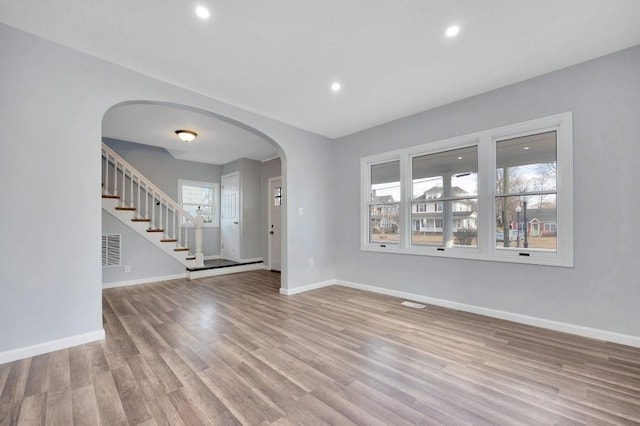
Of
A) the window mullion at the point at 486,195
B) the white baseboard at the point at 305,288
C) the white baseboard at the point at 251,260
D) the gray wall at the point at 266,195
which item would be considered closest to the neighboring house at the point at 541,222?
the window mullion at the point at 486,195

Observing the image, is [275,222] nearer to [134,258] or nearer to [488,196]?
[134,258]

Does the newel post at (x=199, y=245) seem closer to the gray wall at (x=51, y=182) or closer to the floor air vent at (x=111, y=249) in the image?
the floor air vent at (x=111, y=249)

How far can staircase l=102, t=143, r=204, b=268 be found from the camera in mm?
4988

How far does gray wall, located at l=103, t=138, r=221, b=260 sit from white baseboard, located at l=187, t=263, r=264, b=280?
0.73 m

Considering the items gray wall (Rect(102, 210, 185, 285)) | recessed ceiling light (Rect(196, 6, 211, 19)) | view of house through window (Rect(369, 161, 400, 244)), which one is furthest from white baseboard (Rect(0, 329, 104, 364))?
view of house through window (Rect(369, 161, 400, 244))

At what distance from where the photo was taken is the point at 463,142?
3572mm

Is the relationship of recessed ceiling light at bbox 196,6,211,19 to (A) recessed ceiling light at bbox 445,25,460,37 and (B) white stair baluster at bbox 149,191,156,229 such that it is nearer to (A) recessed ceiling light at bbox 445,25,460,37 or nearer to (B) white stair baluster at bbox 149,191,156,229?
(A) recessed ceiling light at bbox 445,25,460,37

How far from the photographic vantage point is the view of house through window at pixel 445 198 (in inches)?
141

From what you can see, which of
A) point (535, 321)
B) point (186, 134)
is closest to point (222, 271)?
point (186, 134)

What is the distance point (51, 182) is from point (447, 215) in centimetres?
448

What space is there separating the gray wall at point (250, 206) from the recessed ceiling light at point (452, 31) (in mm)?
5580

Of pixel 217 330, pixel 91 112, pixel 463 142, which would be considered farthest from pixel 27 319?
pixel 463 142

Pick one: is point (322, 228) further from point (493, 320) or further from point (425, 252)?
point (493, 320)

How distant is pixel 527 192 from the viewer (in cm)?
310
